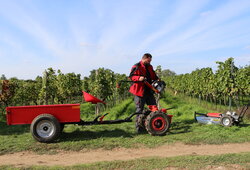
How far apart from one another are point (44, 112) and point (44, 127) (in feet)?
1.16

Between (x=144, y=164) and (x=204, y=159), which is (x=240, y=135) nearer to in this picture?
(x=204, y=159)

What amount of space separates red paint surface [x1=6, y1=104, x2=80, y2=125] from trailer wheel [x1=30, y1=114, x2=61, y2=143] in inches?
6.2

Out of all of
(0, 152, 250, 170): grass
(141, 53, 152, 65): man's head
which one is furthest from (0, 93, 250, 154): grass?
(141, 53, 152, 65): man's head

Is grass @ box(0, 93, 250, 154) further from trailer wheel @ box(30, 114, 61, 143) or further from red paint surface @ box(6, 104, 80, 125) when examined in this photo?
red paint surface @ box(6, 104, 80, 125)

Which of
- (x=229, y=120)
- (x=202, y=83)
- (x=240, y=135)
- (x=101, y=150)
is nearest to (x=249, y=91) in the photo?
(x=202, y=83)

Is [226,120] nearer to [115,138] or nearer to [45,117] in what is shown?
[115,138]

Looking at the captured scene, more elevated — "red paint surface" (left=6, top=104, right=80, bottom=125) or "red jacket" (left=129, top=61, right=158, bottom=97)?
"red jacket" (left=129, top=61, right=158, bottom=97)

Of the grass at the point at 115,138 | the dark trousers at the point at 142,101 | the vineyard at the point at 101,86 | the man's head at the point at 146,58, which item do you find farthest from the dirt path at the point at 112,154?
the vineyard at the point at 101,86

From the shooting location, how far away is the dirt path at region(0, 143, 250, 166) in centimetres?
374

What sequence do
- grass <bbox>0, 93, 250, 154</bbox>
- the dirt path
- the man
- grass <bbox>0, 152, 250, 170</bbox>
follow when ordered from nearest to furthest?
grass <bbox>0, 152, 250, 170</bbox> → the dirt path → grass <bbox>0, 93, 250, 154</bbox> → the man

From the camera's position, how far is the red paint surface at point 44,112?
4.61m

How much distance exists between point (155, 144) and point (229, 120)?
8.94 feet

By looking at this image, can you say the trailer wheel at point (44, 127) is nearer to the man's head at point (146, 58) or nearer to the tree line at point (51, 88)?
the man's head at point (146, 58)

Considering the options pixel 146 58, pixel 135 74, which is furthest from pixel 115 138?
pixel 146 58
